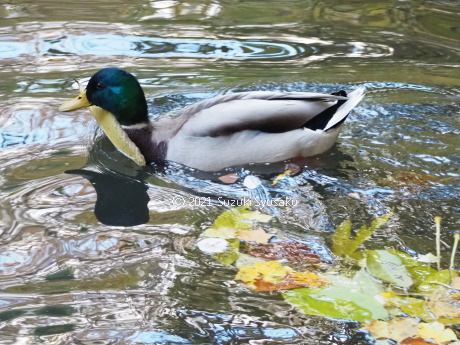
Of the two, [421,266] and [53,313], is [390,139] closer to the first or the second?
[421,266]

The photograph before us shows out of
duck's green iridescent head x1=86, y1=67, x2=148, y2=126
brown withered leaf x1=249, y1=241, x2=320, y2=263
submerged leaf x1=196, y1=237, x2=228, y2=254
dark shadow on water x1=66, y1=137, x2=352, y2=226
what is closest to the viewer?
brown withered leaf x1=249, y1=241, x2=320, y2=263

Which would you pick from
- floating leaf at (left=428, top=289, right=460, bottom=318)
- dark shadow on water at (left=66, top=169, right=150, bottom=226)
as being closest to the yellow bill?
dark shadow on water at (left=66, top=169, right=150, bottom=226)

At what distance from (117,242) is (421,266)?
60.9 inches

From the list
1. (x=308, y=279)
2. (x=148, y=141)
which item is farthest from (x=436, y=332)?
(x=148, y=141)

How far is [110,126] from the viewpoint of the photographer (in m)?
5.48

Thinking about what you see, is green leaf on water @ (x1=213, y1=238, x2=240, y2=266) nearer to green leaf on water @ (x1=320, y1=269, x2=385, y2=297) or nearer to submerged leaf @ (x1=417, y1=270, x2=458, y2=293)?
green leaf on water @ (x1=320, y1=269, x2=385, y2=297)

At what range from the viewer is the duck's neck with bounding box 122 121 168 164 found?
519cm

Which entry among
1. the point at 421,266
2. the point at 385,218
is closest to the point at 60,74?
the point at 385,218

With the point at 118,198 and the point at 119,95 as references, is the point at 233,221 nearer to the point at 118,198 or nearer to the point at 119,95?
the point at 118,198

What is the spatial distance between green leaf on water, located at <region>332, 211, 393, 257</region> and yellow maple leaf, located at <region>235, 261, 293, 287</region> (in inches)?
12.5

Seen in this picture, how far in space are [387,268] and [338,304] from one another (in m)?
0.35

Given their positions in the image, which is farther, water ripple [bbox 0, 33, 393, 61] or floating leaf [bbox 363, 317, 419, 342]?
water ripple [bbox 0, 33, 393, 61]

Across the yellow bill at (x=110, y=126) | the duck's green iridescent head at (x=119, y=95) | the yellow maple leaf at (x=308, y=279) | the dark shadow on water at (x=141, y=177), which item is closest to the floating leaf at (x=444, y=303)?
the yellow maple leaf at (x=308, y=279)

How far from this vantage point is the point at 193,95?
20.3ft
